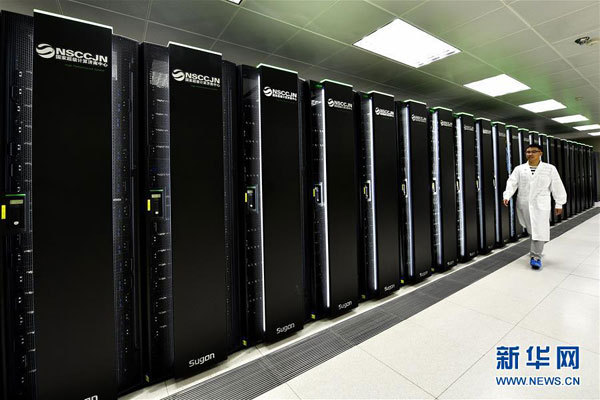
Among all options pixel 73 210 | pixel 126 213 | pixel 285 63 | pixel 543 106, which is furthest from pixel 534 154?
pixel 73 210

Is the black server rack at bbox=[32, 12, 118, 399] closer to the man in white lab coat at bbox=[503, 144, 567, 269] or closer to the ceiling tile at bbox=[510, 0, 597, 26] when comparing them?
the ceiling tile at bbox=[510, 0, 597, 26]

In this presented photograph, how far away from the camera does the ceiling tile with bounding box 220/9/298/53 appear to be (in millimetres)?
2947

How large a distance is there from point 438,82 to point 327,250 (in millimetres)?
4589

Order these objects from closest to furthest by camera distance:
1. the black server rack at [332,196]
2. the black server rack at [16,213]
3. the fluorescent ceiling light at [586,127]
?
the black server rack at [16,213], the black server rack at [332,196], the fluorescent ceiling light at [586,127]

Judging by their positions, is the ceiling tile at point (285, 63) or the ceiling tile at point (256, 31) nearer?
the ceiling tile at point (256, 31)

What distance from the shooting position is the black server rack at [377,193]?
2.84 m

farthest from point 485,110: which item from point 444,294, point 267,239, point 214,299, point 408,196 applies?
point 214,299

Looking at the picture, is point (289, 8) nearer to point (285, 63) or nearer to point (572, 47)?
point (285, 63)

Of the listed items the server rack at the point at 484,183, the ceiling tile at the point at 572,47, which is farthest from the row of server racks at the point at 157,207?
the ceiling tile at the point at 572,47

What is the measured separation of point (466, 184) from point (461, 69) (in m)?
2.08

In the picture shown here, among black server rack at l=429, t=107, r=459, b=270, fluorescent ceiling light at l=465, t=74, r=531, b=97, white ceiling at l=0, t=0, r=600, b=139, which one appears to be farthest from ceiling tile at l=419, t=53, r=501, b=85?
black server rack at l=429, t=107, r=459, b=270

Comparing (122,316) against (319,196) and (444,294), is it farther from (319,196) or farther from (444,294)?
(444,294)

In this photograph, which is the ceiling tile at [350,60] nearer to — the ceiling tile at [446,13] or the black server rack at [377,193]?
the ceiling tile at [446,13]

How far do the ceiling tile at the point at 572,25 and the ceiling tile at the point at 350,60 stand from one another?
2026mm
